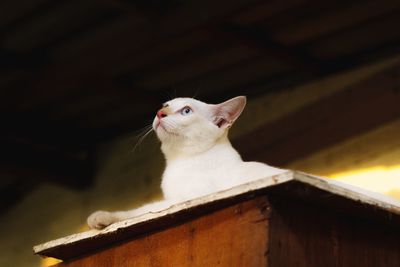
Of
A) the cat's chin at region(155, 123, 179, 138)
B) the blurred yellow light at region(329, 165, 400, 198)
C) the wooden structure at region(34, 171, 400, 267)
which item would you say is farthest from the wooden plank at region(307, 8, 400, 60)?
the wooden structure at region(34, 171, 400, 267)

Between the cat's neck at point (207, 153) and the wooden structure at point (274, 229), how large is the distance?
0.56 m

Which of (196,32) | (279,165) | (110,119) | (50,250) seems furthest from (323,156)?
(50,250)

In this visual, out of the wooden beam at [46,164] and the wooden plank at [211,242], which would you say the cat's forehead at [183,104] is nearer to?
the wooden plank at [211,242]

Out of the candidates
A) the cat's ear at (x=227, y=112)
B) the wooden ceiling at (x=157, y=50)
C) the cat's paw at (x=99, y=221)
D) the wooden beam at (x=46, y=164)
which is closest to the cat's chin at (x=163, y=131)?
the cat's ear at (x=227, y=112)

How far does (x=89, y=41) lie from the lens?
11.4 ft

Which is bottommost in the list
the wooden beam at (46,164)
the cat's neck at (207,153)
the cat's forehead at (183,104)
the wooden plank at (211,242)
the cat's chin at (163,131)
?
the wooden plank at (211,242)

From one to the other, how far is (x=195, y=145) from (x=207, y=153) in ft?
0.21

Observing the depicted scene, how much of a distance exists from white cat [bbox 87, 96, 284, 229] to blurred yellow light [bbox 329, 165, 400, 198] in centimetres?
97

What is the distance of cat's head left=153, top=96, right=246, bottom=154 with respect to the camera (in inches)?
89.1

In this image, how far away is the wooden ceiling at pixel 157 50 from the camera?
3.09 m

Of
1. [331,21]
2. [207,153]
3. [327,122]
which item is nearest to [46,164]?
[327,122]

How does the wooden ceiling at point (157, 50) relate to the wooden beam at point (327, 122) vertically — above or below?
above

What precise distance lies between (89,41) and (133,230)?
197cm

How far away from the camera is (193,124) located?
228 centimetres
